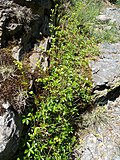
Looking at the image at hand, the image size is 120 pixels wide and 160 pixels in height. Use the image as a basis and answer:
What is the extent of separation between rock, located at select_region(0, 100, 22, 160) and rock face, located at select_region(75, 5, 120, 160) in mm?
1131

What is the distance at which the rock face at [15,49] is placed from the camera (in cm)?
289

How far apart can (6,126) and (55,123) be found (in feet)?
2.76

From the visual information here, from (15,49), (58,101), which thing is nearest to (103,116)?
(58,101)

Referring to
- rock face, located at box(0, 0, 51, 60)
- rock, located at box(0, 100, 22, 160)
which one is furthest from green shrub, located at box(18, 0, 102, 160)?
rock face, located at box(0, 0, 51, 60)

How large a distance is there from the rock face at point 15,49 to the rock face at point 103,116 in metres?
0.93

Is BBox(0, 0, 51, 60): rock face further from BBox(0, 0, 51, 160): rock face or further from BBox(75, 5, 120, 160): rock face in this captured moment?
BBox(75, 5, 120, 160): rock face

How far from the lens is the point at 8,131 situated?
2.85m

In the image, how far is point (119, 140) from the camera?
161 inches

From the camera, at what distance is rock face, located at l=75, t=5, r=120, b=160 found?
3.93m

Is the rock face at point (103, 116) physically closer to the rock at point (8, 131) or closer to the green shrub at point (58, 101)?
the green shrub at point (58, 101)

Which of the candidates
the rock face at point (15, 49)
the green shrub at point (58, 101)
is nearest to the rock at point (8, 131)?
the rock face at point (15, 49)

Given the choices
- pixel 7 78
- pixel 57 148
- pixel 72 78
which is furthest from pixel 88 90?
pixel 7 78

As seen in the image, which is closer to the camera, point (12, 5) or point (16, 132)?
point (16, 132)

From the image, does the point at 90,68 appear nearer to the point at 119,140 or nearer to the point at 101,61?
the point at 101,61
